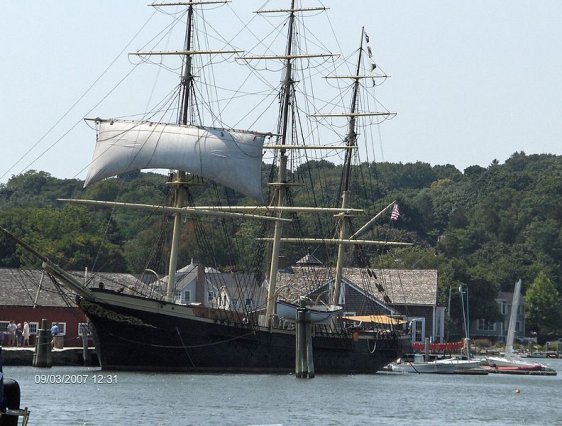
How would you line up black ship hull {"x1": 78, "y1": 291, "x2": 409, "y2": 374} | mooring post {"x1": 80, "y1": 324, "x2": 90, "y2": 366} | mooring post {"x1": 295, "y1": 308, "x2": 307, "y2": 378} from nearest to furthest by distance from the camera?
mooring post {"x1": 295, "y1": 308, "x2": 307, "y2": 378} → black ship hull {"x1": 78, "y1": 291, "x2": 409, "y2": 374} → mooring post {"x1": 80, "y1": 324, "x2": 90, "y2": 366}

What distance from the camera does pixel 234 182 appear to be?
74750 millimetres

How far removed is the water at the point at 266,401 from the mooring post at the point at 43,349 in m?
0.40

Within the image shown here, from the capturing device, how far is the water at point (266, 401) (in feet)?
153

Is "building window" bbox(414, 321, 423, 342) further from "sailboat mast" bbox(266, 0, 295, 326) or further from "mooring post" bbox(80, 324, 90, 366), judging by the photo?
"mooring post" bbox(80, 324, 90, 366)

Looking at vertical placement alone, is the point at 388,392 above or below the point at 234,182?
below

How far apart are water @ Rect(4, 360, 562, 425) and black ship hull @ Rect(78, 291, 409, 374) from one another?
4.20ft

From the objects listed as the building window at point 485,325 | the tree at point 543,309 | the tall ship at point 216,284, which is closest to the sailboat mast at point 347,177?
the tall ship at point 216,284

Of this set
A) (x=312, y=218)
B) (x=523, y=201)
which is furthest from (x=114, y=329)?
(x=523, y=201)

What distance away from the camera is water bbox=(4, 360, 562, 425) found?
1837 inches

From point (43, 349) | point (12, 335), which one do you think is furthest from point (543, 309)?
point (43, 349)

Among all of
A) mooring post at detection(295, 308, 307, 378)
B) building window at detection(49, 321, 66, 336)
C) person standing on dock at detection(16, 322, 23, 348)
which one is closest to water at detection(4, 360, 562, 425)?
mooring post at detection(295, 308, 307, 378)

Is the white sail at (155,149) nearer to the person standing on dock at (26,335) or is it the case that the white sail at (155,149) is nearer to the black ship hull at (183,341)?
the person standing on dock at (26,335)

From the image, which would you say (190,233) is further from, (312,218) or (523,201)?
(523,201)

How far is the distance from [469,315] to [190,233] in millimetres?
29262
